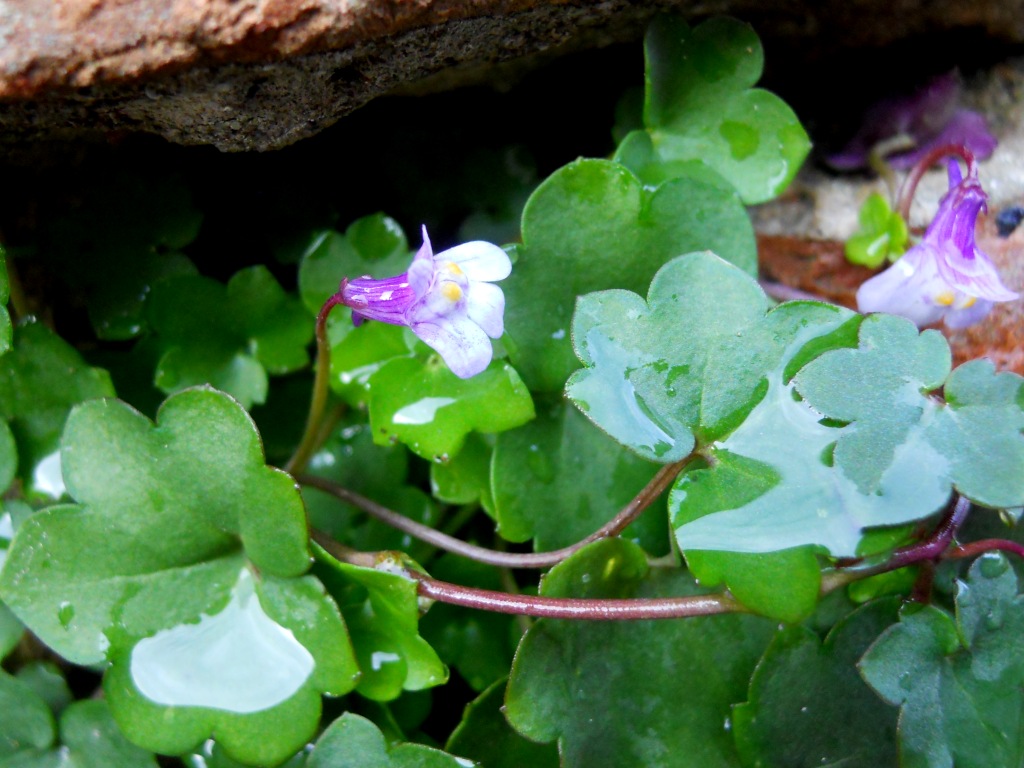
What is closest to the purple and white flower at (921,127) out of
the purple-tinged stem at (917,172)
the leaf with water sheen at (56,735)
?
the purple-tinged stem at (917,172)

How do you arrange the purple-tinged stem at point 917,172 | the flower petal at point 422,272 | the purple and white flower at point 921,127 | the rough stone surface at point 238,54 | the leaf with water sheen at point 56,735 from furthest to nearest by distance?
the purple and white flower at point 921,127 → the purple-tinged stem at point 917,172 → the leaf with water sheen at point 56,735 → the flower petal at point 422,272 → the rough stone surface at point 238,54

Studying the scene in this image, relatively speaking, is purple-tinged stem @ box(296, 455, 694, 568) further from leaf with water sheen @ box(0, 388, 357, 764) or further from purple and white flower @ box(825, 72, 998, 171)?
purple and white flower @ box(825, 72, 998, 171)

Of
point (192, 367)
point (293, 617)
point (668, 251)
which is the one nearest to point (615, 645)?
point (293, 617)

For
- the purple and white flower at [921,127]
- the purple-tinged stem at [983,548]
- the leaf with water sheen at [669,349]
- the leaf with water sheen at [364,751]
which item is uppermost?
the leaf with water sheen at [669,349]

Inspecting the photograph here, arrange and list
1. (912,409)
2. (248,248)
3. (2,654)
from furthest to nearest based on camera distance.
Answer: (248,248) < (2,654) < (912,409)

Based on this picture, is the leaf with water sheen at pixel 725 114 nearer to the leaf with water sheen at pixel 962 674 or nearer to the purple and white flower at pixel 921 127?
the purple and white flower at pixel 921 127

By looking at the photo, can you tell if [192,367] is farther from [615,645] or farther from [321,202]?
[615,645]

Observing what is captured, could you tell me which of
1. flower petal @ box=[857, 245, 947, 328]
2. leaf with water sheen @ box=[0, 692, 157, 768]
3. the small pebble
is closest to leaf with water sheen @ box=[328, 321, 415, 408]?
leaf with water sheen @ box=[0, 692, 157, 768]
